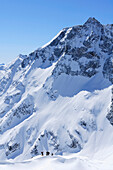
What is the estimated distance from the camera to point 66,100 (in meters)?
95.3

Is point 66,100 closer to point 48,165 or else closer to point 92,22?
point 92,22

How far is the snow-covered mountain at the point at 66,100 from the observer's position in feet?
253

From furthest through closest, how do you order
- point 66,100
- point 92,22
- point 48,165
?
point 92,22 < point 66,100 < point 48,165

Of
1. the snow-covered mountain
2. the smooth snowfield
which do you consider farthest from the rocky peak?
the smooth snowfield

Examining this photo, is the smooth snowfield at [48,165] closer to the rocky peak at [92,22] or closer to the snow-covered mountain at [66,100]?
the snow-covered mountain at [66,100]

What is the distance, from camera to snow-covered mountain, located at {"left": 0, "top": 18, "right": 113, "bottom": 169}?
7725 centimetres

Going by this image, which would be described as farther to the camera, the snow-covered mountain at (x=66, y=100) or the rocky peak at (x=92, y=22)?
the rocky peak at (x=92, y=22)

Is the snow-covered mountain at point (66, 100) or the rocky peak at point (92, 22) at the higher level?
the rocky peak at point (92, 22)

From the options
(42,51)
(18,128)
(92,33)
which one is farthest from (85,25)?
(18,128)

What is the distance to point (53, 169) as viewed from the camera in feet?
45.4

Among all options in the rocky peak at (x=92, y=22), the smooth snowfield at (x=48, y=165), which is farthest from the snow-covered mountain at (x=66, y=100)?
the smooth snowfield at (x=48, y=165)

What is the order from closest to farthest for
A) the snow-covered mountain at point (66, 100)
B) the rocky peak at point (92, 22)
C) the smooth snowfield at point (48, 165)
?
the smooth snowfield at point (48, 165) < the snow-covered mountain at point (66, 100) < the rocky peak at point (92, 22)

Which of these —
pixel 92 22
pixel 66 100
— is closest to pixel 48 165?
pixel 66 100

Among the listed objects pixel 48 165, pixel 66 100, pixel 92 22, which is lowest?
pixel 48 165
